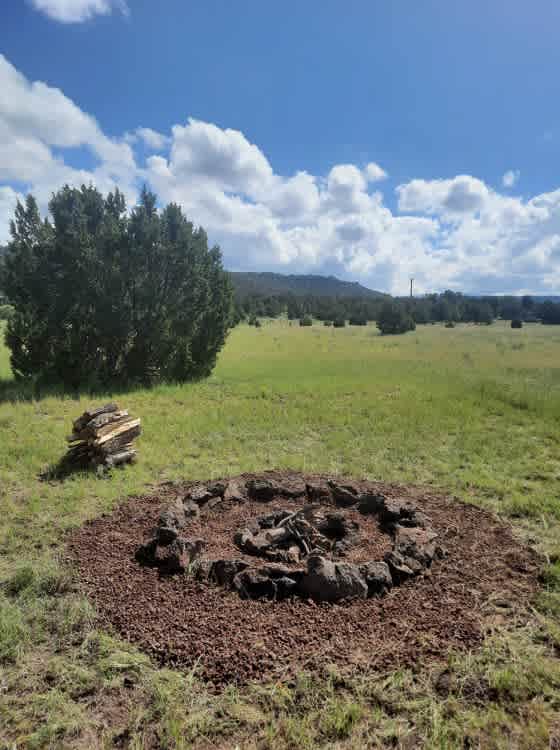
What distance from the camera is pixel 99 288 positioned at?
12.5m

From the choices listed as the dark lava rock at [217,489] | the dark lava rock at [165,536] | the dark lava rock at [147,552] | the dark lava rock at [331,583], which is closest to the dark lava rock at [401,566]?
the dark lava rock at [331,583]

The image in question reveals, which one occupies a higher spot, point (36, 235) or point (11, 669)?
point (36, 235)

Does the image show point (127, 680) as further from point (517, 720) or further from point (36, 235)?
point (36, 235)

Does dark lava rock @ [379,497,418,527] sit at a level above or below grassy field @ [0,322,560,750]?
above

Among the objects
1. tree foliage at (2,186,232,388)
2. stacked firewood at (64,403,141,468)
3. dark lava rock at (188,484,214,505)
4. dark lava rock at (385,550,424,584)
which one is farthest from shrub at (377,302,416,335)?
dark lava rock at (385,550,424,584)

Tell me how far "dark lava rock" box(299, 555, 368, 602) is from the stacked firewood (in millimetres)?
4592

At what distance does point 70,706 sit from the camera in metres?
2.59

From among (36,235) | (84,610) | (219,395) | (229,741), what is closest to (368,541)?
(229,741)

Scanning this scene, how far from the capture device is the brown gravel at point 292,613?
116 inches

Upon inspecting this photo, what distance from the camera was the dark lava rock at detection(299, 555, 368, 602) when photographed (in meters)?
3.53

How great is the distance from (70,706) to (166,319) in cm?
1243


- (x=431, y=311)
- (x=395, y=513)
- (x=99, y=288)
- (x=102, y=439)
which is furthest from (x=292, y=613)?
(x=431, y=311)

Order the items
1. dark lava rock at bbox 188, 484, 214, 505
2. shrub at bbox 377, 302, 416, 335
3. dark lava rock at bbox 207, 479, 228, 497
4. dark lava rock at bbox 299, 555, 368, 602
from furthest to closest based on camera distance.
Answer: shrub at bbox 377, 302, 416, 335 → dark lava rock at bbox 207, 479, 228, 497 → dark lava rock at bbox 188, 484, 214, 505 → dark lava rock at bbox 299, 555, 368, 602

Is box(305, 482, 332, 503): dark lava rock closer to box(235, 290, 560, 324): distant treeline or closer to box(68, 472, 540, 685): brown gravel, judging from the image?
box(68, 472, 540, 685): brown gravel
